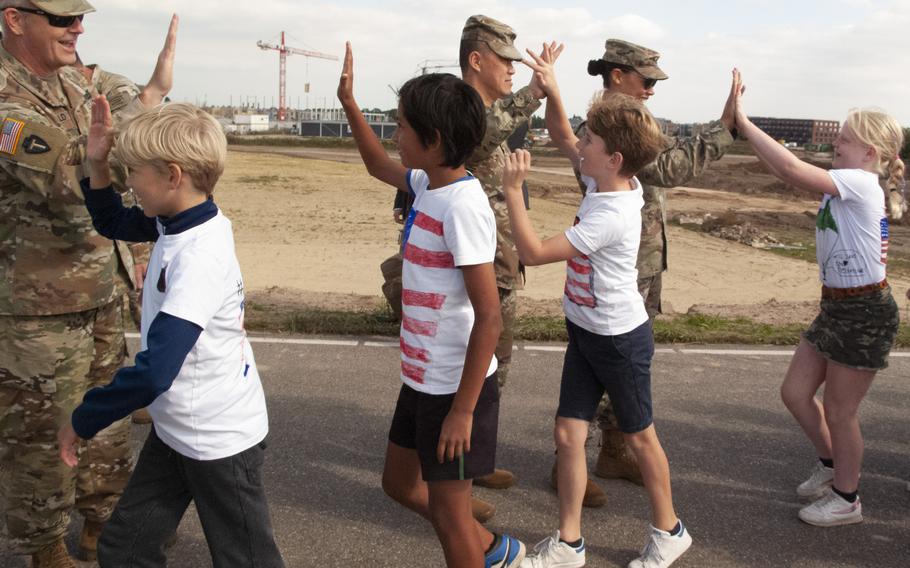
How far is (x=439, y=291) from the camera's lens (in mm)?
2953

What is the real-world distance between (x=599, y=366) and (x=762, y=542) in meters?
1.21

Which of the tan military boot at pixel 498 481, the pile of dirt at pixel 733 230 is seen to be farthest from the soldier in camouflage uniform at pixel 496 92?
the pile of dirt at pixel 733 230

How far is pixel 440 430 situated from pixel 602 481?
6.46 ft

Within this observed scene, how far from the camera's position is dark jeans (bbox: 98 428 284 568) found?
2.68 metres

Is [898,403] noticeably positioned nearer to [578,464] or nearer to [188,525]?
[578,464]

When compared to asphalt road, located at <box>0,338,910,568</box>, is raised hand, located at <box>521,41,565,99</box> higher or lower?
higher

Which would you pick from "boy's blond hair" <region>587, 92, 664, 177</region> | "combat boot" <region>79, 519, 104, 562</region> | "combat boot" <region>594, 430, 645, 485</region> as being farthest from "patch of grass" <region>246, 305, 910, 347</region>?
"boy's blond hair" <region>587, 92, 664, 177</region>

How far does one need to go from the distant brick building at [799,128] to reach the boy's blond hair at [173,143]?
126m

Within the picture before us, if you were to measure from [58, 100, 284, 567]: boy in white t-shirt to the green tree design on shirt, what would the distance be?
2.64m

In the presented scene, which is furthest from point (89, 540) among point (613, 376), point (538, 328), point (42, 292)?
point (538, 328)

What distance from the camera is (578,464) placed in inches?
148

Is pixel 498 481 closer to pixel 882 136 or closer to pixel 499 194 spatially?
pixel 499 194

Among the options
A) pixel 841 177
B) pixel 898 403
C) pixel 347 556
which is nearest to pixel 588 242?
pixel 841 177

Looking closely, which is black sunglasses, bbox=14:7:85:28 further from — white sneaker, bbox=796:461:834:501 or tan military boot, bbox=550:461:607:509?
white sneaker, bbox=796:461:834:501
